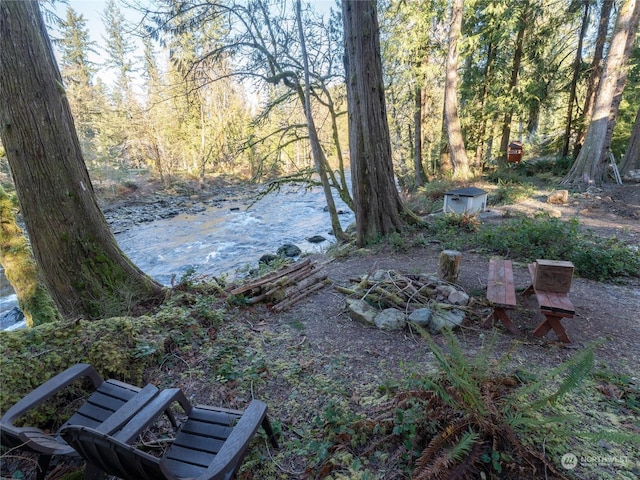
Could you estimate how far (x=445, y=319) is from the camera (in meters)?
3.33

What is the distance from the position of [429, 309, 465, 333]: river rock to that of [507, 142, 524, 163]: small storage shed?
527 inches

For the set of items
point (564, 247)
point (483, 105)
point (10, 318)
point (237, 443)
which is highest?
point (483, 105)

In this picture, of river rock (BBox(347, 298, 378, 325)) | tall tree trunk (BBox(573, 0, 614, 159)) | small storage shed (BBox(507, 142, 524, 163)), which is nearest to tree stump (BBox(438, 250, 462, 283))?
river rock (BBox(347, 298, 378, 325))

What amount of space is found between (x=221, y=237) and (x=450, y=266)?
1077 cm

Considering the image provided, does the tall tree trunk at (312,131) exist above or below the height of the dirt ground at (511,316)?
above

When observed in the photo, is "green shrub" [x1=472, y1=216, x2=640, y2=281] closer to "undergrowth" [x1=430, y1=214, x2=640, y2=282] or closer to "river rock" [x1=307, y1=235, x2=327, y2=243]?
"undergrowth" [x1=430, y1=214, x2=640, y2=282]

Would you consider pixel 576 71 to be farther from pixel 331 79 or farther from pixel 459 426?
pixel 459 426

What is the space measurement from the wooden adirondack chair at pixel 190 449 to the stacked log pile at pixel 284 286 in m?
2.27

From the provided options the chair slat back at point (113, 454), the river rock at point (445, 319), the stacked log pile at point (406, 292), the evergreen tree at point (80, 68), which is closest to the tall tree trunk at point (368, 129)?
the stacked log pile at point (406, 292)

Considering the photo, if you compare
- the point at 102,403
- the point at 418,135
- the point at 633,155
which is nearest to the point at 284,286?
the point at 102,403

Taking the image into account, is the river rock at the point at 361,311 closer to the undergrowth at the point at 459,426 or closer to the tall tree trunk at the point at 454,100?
the undergrowth at the point at 459,426

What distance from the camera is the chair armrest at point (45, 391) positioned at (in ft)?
5.29

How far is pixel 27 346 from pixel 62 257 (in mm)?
1490

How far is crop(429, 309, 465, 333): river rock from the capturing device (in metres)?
3.29
